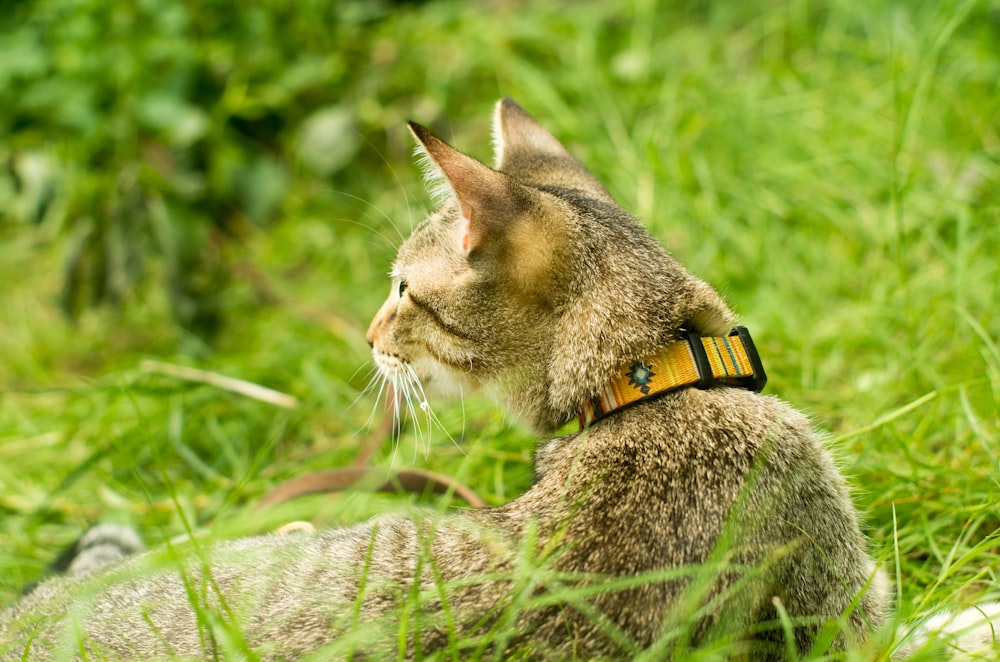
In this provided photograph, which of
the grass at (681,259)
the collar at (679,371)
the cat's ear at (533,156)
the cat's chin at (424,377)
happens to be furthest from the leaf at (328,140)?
the collar at (679,371)

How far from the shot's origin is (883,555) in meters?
1.82

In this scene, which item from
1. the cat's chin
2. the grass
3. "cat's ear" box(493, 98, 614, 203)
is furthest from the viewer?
the grass

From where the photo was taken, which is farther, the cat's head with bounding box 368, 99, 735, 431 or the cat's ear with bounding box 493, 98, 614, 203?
the cat's ear with bounding box 493, 98, 614, 203

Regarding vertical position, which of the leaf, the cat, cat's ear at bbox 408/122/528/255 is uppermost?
the leaf

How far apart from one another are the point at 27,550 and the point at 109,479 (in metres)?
0.36

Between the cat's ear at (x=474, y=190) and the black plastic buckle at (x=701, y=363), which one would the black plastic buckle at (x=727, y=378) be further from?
the cat's ear at (x=474, y=190)

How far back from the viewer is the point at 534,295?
1826 mm

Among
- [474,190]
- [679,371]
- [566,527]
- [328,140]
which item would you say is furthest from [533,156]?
[328,140]

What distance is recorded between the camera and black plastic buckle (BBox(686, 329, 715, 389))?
175 centimetres

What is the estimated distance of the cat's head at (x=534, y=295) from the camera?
1767 mm

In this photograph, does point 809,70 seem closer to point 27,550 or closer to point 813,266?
point 813,266

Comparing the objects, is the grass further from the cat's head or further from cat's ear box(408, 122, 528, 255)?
cat's ear box(408, 122, 528, 255)

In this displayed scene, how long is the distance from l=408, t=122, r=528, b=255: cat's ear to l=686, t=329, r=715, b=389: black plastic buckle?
18.4 inches

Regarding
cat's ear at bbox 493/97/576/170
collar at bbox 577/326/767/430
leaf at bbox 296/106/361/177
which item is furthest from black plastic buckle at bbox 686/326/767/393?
leaf at bbox 296/106/361/177
